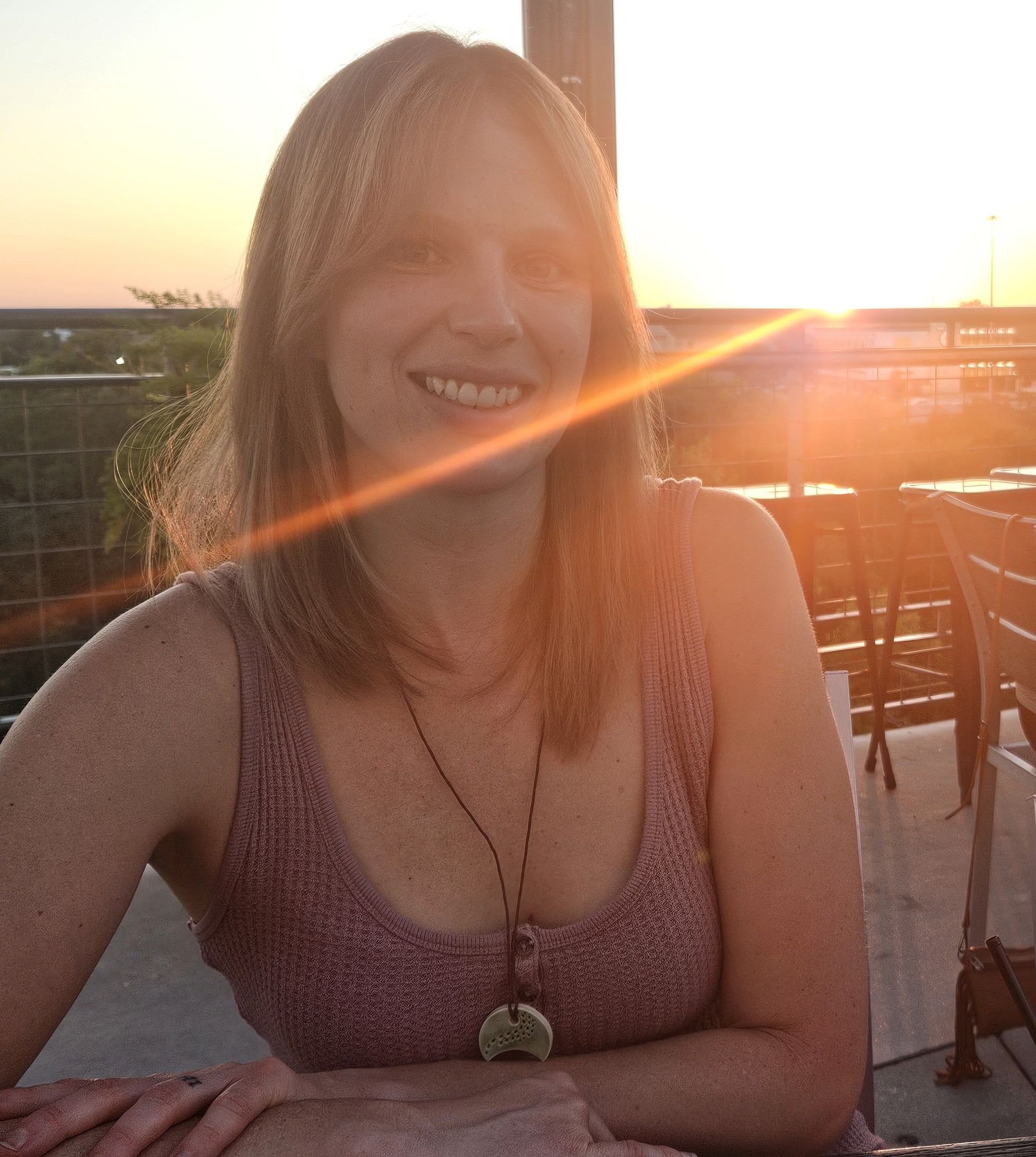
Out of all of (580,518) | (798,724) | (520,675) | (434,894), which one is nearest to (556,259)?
(580,518)

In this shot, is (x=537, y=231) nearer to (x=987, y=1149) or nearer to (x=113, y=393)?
(x=987, y=1149)

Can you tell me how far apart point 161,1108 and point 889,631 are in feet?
9.81

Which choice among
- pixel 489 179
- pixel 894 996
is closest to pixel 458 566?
pixel 489 179

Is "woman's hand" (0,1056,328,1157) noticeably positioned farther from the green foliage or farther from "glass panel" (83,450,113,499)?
"glass panel" (83,450,113,499)

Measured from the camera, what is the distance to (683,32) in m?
2.52

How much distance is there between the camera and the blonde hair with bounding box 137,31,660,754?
1122 millimetres

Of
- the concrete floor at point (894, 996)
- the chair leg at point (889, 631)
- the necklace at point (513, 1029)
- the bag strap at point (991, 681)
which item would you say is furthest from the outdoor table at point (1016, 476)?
the necklace at point (513, 1029)

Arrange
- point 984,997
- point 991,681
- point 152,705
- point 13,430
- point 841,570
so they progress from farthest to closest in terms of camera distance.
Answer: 1. point 841,570
2. point 13,430
3. point 991,681
4. point 984,997
5. point 152,705

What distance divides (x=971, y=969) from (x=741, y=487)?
1.95 m

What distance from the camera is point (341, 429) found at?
51.1 inches

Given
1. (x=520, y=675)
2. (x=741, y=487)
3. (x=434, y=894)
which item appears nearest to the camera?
(x=434, y=894)

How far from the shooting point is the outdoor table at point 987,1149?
66 cm

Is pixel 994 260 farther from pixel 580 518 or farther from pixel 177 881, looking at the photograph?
pixel 177 881

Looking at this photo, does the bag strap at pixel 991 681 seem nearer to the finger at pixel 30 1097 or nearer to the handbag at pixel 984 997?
the handbag at pixel 984 997
